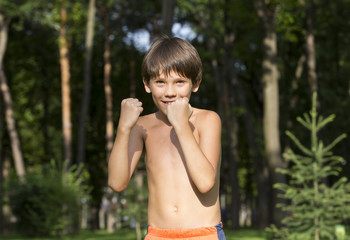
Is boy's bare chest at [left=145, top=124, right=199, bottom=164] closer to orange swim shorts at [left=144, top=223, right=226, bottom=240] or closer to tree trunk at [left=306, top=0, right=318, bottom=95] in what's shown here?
orange swim shorts at [left=144, top=223, right=226, bottom=240]

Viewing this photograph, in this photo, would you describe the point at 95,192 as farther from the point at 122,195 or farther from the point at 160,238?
the point at 160,238

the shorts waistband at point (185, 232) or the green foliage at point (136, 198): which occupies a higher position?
the shorts waistband at point (185, 232)

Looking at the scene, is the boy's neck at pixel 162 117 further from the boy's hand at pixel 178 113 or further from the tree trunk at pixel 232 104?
the tree trunk at pixel 232 104

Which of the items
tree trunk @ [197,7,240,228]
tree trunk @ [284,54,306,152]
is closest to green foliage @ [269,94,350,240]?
tree trunk @ [284,54,306,152]

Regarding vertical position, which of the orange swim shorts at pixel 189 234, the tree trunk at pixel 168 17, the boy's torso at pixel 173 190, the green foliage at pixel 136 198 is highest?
the tree trunk at pixel 168 17

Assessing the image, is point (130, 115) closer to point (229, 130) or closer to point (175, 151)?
point (175, 151)

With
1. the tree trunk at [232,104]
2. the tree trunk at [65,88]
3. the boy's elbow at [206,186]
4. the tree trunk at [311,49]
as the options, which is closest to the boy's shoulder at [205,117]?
the boy's elbow at [206,186]

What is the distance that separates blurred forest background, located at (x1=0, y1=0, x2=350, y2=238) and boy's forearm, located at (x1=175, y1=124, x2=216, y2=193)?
324 inches

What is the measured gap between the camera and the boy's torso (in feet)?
9.55

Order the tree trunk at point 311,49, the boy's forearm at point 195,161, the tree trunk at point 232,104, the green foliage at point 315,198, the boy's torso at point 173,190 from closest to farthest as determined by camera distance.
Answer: the boy's forearm at point 195,161, the boy's torso at point 173,190, the green foliage at point 315,198, the tree trunk at point 311,49, the tree trunk at point 232,104

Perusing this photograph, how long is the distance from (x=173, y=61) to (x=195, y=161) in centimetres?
51

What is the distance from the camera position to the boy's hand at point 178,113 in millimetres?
2832

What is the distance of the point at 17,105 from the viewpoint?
3284 cm

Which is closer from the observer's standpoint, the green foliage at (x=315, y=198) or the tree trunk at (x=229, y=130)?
the green foliage at (x=315, y=198)
